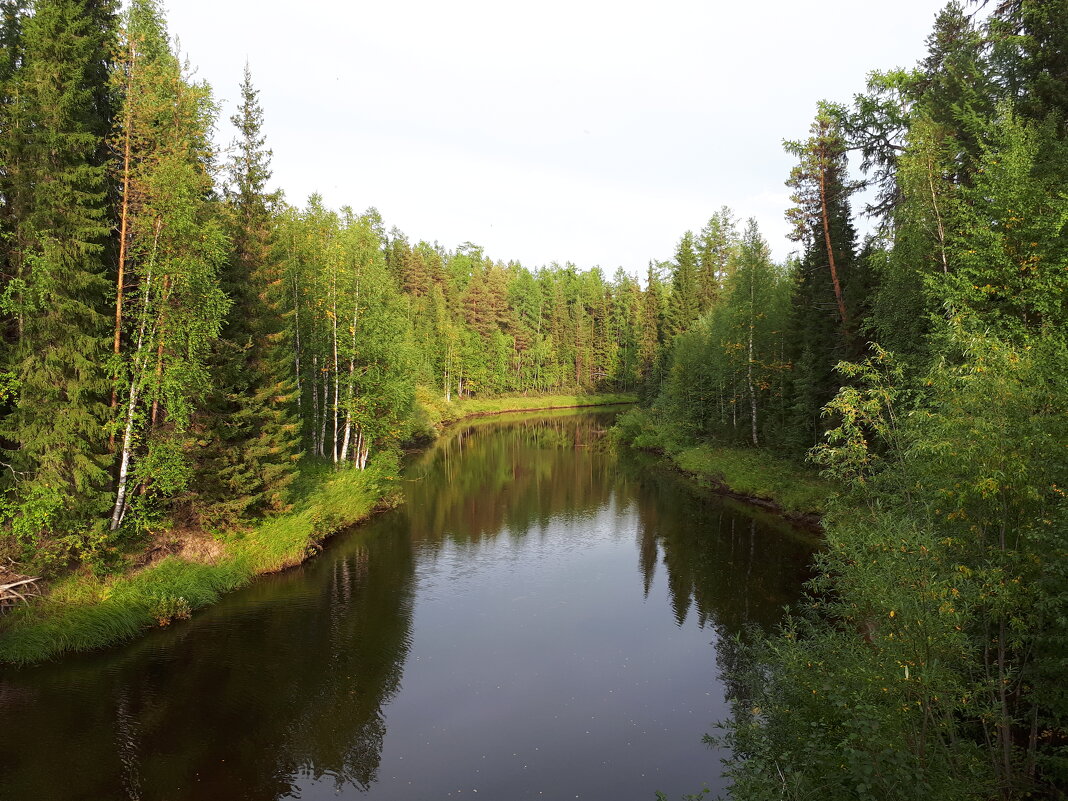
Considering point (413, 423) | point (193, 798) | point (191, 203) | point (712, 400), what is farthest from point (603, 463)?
point (193, 798)

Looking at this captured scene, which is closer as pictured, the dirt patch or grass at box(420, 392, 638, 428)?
the dirt patch

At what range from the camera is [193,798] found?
10.7m

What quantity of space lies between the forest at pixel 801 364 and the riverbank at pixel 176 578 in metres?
0.69

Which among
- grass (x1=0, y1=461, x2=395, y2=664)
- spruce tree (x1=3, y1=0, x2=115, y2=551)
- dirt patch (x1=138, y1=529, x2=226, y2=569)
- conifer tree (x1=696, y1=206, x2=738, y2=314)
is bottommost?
grass (x1=0, y1=461, x2=395, y2=664)

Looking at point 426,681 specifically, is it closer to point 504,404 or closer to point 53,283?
point 53,283

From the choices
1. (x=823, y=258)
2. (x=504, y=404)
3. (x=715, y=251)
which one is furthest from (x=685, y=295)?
(x=823, y=258)

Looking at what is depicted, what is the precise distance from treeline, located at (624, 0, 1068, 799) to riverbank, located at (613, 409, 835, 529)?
2.07 metres

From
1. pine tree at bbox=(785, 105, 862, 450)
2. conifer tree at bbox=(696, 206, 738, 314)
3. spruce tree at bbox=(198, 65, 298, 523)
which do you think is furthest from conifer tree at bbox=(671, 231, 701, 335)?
spruce tree at bbox=(198, 65, 298, 523)

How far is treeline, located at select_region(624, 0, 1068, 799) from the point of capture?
274 inches

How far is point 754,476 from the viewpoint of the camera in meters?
34.0

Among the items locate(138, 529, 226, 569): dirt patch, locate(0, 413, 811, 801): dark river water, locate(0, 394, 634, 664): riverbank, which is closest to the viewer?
locate(0, 413, 811, 801): dark river water

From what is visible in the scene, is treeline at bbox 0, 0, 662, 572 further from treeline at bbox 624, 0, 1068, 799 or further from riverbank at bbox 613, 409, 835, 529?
riverbank at bbox 613, 409, 835, 529

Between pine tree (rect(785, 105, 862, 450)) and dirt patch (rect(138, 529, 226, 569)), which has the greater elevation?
pine tree (rect(785, 105, 862, 450))

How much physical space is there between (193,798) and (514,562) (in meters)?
14.6
